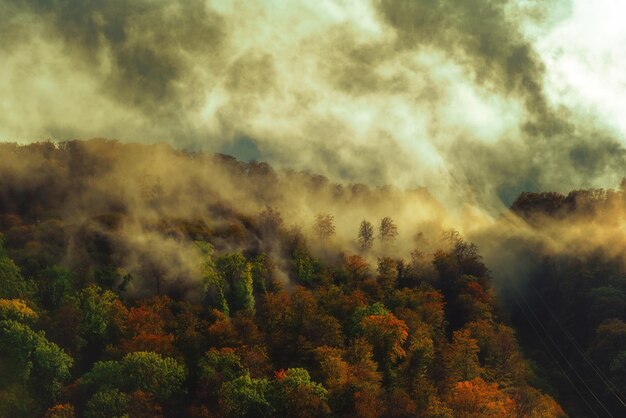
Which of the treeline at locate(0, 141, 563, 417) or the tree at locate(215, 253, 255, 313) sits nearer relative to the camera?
the treeline at locate(0, 141, 563, 417)

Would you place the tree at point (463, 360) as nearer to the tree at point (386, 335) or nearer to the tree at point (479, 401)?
the tree at point (479, 401)

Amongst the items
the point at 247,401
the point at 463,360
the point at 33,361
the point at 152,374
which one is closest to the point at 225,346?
the point at 152,374

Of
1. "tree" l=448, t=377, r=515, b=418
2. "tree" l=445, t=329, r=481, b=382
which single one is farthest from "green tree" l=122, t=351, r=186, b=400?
"tree" l=445, t=329, r=481, b=382

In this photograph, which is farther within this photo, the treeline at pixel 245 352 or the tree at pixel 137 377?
the tree at pixel 137 377

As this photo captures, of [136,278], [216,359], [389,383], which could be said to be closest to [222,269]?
[136,278]

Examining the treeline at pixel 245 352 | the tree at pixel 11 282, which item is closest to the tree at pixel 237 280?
the treeline at pixel 245 352

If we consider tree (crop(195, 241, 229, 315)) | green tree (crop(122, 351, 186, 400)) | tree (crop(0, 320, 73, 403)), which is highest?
tree (crop(195, 241, 229, 315))

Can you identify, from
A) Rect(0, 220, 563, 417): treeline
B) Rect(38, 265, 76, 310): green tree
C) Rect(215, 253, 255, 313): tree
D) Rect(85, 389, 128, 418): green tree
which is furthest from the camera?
Rect(215, 253, 255, 313): tree

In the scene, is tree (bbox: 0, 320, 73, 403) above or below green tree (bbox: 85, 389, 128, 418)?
above

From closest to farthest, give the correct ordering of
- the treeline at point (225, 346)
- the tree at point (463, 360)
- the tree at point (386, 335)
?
the treeline at point (225, 346)
the tree at point (463, 360)
the tree at point (386, 335)

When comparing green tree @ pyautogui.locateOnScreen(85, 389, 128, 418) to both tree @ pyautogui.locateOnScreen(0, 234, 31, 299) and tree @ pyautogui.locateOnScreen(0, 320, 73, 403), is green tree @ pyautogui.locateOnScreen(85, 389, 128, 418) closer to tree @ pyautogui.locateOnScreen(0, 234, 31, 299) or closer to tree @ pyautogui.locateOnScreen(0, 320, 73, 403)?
tree @ pyautogui.locateOnScreen(0, 320, 73, 403)

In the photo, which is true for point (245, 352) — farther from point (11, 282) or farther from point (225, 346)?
point (11, 282)
